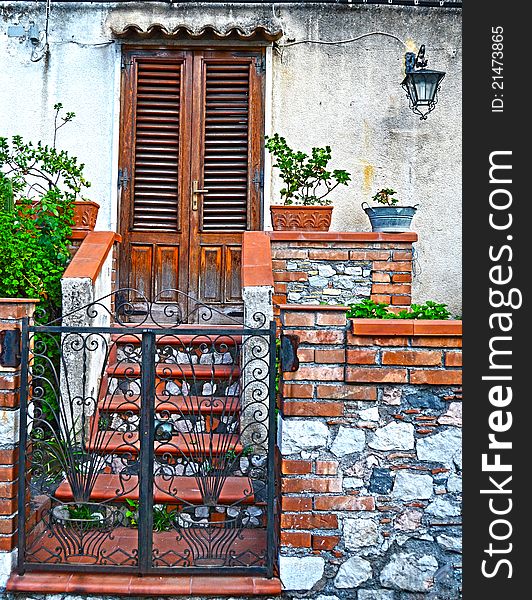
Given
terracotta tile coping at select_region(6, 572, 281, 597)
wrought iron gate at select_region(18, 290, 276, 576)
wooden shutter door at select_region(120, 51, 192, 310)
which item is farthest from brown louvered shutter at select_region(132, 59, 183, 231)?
terracotta tile coping at select_region(6, 572, 281, 597)

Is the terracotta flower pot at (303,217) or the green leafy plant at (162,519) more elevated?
the terracotta flower pot at (303,217)

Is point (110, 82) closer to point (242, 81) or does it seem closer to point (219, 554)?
point (242, 81)

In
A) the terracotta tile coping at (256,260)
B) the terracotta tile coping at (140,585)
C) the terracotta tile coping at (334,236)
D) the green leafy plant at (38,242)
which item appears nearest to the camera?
the terracotta tile coping at (140,585)

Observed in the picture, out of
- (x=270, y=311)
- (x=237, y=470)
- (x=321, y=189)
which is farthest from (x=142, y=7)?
(x=237, y=470)

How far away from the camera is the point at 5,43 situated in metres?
7.39

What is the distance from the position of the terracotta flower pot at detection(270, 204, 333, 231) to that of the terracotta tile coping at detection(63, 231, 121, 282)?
60.5 inches

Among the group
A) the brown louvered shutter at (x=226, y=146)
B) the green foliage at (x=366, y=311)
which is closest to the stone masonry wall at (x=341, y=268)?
the green foliage at (x=366, y=311)

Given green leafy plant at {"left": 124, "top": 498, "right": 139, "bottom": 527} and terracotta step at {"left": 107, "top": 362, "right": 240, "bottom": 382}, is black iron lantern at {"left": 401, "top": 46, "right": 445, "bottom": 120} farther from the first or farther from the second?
green leafy plant at {"left": 124, "top": 498, "right": 139, "bottom": 527}

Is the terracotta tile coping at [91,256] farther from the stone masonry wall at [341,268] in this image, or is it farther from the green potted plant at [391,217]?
the green potted plant at [391,217]

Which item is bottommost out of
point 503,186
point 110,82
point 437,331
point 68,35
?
point 437,331

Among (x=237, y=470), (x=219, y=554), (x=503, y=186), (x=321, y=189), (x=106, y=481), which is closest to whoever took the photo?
(x=503, y=186)

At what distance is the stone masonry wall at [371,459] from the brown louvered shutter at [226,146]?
3767 millimetres

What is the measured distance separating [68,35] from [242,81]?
6.12 ft

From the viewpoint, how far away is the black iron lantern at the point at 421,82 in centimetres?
684
